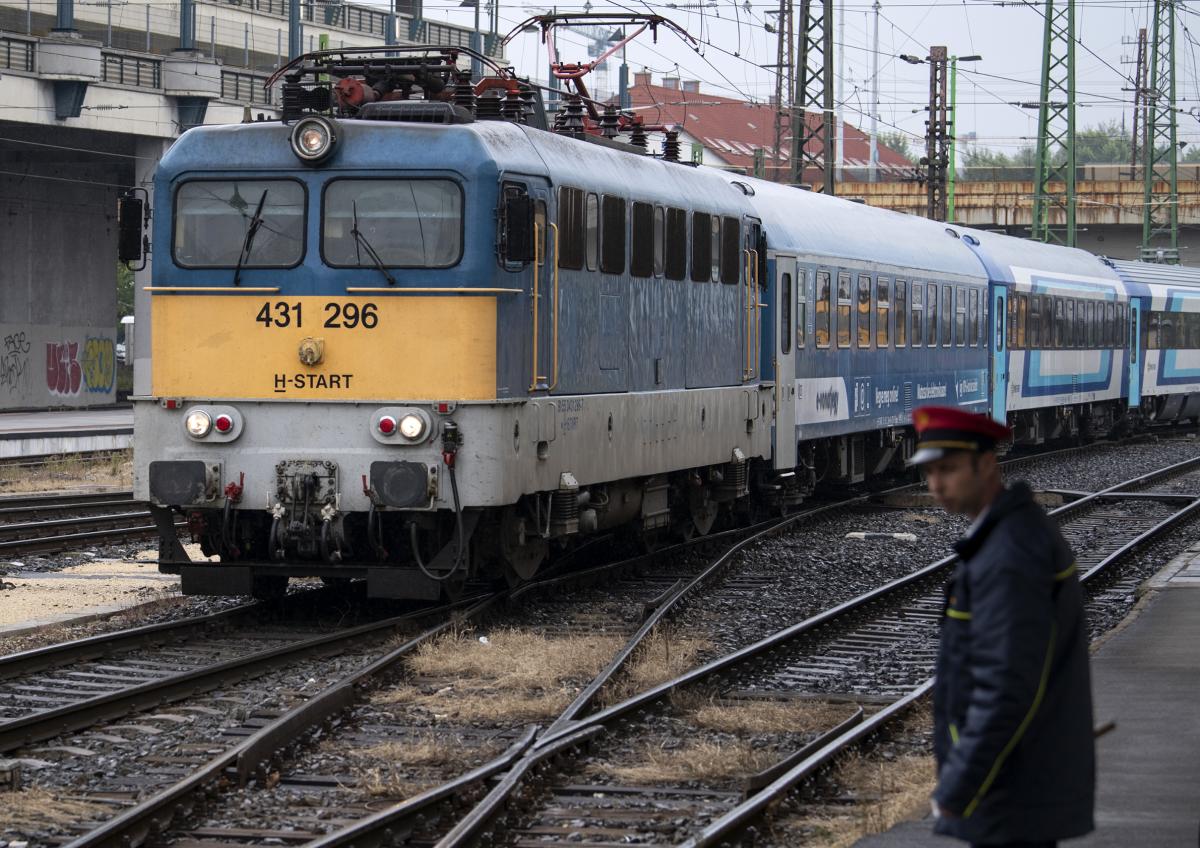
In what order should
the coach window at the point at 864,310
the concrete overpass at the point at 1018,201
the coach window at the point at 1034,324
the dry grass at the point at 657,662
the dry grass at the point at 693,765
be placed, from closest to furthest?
the dry grass at the point at 693,765 < the dry grass at the point at 657,662 < the coach window at the point at 864,310 < the coach window at the point at 1034,324 < the concrete overpass at the point at 1018,201

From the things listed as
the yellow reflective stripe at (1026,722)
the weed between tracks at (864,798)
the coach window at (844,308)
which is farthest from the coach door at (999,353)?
the yellow reflective stripe at (1026,722)

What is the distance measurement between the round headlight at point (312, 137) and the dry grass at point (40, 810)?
18.5 feet

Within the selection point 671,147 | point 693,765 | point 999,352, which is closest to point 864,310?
point 671,147

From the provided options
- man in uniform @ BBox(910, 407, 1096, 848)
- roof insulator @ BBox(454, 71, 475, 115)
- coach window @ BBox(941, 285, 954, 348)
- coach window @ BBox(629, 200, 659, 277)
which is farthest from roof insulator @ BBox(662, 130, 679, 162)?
man in uniform @ BBox(910, 407, 1096, 848)

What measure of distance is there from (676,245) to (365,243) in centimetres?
392

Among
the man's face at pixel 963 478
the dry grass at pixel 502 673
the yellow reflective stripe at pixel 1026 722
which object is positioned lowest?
the dry grass at pixel 502 673

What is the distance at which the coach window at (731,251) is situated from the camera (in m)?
17.4

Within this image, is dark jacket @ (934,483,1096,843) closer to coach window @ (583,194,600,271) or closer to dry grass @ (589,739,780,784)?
dry grass @ (589,739,780,784)

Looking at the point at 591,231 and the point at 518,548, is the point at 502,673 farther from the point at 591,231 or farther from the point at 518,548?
the point at 591,231

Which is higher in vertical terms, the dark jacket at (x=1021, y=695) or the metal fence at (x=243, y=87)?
the metal fence at (x=243, y=87)

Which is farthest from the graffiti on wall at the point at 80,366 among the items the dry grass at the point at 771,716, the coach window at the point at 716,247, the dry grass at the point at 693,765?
the dry grass at the point at 693,765

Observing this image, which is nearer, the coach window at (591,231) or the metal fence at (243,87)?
the coach window at (591,231)

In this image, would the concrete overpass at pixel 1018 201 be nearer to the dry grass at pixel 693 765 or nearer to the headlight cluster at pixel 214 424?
the headlight cluster at pixel 214 424

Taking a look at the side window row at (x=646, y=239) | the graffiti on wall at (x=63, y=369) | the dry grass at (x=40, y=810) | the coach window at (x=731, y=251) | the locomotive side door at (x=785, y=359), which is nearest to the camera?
the dry grass at (x=40, y=810)
